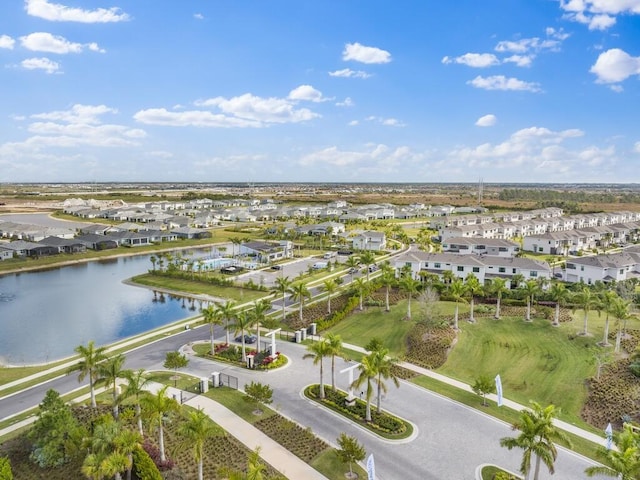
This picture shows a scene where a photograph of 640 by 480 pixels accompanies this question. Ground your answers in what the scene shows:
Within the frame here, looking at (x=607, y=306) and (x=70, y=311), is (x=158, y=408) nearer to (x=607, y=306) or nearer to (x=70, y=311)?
(x=607, y=306)

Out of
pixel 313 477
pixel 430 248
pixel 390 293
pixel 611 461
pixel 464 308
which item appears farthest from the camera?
pixel 430 248

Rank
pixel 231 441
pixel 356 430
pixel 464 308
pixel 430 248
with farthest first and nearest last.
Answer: pixel 430 248
pixel 464 308
pixel 356 430
pixel 231 441

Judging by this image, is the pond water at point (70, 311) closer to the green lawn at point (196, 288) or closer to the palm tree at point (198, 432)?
the green lawn at point (196, 288)

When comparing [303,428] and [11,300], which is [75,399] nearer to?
[303,428]

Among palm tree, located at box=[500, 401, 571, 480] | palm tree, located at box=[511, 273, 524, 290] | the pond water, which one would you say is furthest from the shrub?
palm tree, located at box=[511, 273, 524, 290]

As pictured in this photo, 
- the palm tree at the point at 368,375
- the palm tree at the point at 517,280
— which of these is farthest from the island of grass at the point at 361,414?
the palm tree at the point at 517,280

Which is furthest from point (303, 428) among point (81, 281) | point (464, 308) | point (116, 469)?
point (81, 281)
